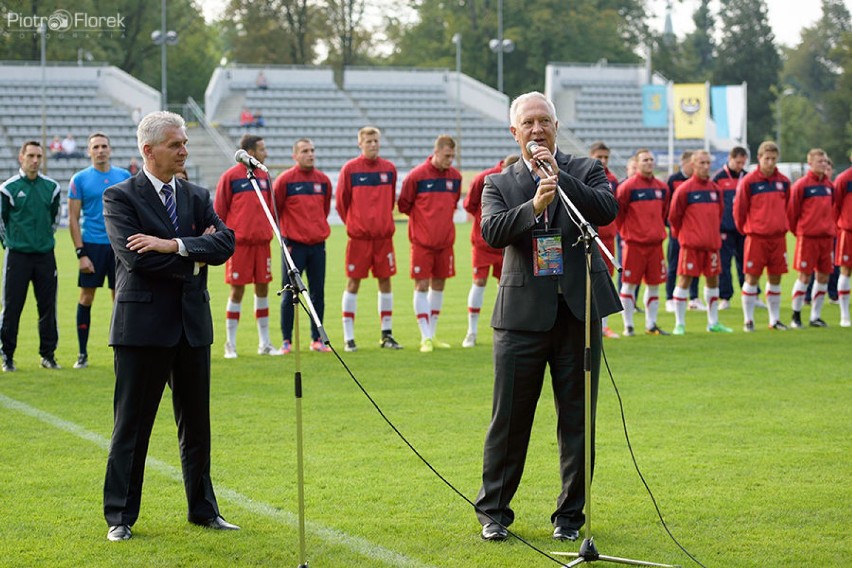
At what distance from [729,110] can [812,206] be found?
31.2 metres

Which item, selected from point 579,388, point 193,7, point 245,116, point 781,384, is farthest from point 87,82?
point 579,388

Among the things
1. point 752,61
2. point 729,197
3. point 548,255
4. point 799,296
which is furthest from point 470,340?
point 752,61

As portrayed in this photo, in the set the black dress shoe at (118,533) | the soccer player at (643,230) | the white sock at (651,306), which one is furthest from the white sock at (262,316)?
the black dress shoe at (118,533)

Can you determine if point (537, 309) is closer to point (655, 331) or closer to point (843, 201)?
point (655, 331)

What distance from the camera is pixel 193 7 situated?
Answer: 68.7 m

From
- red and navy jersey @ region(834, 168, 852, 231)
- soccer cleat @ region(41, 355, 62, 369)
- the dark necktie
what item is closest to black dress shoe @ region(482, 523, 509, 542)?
the dark necktie

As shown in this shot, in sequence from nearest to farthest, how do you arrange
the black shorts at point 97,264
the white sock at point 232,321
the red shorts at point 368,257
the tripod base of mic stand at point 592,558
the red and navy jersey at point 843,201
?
the tripod base of mic stand at point 592,558 < the black shorts at point 97,264 < the white sock at point 232,321 < the red shorts at point 368,257 < the red and navy jersey at point 843,201

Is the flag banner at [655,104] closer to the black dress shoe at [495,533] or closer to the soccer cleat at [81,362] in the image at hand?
the soccer cleat at [81,362]

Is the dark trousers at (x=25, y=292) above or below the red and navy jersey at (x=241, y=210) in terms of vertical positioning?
below

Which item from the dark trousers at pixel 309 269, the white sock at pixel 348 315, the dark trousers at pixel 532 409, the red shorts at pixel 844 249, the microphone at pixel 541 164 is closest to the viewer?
the microphone at pixel 541 164

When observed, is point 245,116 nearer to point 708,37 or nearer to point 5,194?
point 5,194

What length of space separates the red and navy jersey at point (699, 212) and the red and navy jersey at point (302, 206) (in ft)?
13.8

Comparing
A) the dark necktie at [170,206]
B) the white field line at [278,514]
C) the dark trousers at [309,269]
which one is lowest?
the white field line at [278,514]

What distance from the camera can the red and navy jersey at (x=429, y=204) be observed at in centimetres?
1255
